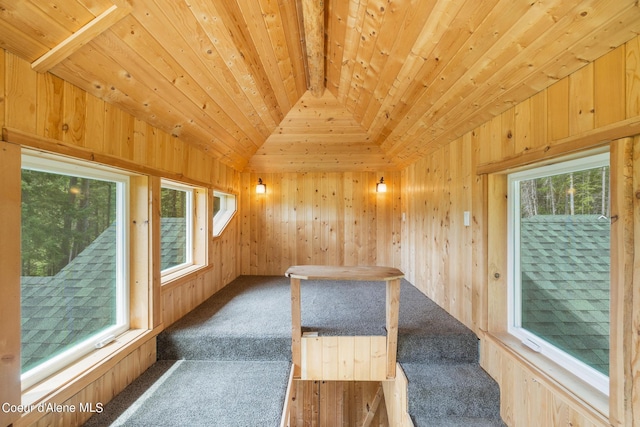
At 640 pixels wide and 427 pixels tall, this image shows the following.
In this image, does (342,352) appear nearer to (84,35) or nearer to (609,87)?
(609,87)

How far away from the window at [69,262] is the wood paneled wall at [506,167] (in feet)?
8.76

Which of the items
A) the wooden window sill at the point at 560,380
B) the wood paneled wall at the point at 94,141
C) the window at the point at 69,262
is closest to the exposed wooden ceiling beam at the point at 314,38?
the wood paneled wall at the point at 94,141

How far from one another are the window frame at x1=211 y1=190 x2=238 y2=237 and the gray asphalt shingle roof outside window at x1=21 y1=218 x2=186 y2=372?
1649 mm

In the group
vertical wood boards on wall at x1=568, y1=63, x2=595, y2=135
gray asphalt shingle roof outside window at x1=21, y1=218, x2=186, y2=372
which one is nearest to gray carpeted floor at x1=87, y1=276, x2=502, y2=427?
gray asphalt shingle roof outside window at x1=21, y1=218, x2=186, y2=372

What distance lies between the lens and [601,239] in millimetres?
1252

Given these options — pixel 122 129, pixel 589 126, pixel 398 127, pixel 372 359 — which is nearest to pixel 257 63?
pixel 122 129

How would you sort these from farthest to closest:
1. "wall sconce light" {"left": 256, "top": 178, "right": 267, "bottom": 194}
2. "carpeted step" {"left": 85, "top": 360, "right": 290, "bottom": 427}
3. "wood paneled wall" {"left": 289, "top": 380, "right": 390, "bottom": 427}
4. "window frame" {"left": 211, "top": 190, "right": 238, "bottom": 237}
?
1. "wall sconce light" {"left": 256, "top": 178, "right": 267, "bottom": 194}
2. "window frame" {"left": 211, "top": 190, "right": 238, "bottom": 237}
3. "wood paneled wall" {"left": 289, "top": 380, "right": 390, "bottom": 427}
4. "carpeted step" {"left": 85, "top": 360, "right": 290, "bottom": 427}

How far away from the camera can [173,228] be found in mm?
2514

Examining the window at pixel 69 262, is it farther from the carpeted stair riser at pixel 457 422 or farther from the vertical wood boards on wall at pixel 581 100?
the vertical wood boards on wall at pixel 581 100

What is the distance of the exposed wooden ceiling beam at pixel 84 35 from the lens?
106cm

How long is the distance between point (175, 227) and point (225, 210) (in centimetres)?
120

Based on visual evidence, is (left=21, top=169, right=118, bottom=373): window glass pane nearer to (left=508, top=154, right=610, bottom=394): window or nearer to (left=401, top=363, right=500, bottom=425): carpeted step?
(left=401, top=363, right=500, bottom=425): carpeted step

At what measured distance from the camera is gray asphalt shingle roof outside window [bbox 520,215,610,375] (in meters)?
1.26

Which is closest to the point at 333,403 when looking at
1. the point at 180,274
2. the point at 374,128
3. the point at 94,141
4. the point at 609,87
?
the point at 180,274
